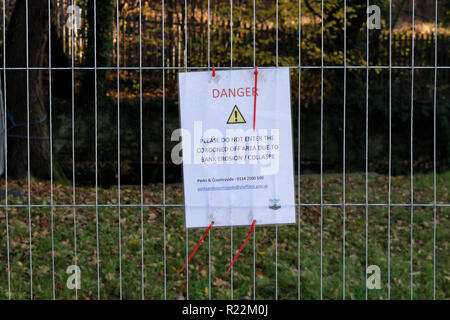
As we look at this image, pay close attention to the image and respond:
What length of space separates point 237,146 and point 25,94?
4848 millimetres

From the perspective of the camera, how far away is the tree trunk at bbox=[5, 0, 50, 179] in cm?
664

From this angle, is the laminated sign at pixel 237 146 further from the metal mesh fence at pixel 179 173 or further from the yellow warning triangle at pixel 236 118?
the metal mesh fence at pixel 179 173

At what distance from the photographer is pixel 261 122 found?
109 inches

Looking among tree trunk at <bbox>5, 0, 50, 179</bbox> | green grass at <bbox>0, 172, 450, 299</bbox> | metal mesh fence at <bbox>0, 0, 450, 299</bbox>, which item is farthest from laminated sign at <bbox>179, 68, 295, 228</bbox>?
tree trunk at <bbox>5, 0, 50, 179</bbox>

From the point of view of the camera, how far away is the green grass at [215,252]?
4.29 metres

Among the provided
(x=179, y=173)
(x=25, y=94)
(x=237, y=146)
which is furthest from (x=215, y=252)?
(x=25, y=94)

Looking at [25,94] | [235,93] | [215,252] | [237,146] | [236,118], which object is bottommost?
[215,252]

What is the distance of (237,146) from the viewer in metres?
2.76

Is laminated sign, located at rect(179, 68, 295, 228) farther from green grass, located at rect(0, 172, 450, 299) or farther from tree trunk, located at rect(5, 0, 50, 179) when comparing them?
tree trunk, located at rect(5, 0, 50, 179)

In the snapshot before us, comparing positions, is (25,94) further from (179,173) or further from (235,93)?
(235,93)

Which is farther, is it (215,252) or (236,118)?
(215,252)

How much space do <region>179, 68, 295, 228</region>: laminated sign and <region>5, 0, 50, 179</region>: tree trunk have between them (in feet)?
14.7

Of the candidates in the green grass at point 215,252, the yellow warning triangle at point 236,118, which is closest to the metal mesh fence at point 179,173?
the green grass at point 215,252

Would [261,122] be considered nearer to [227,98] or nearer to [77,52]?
[227,98]
